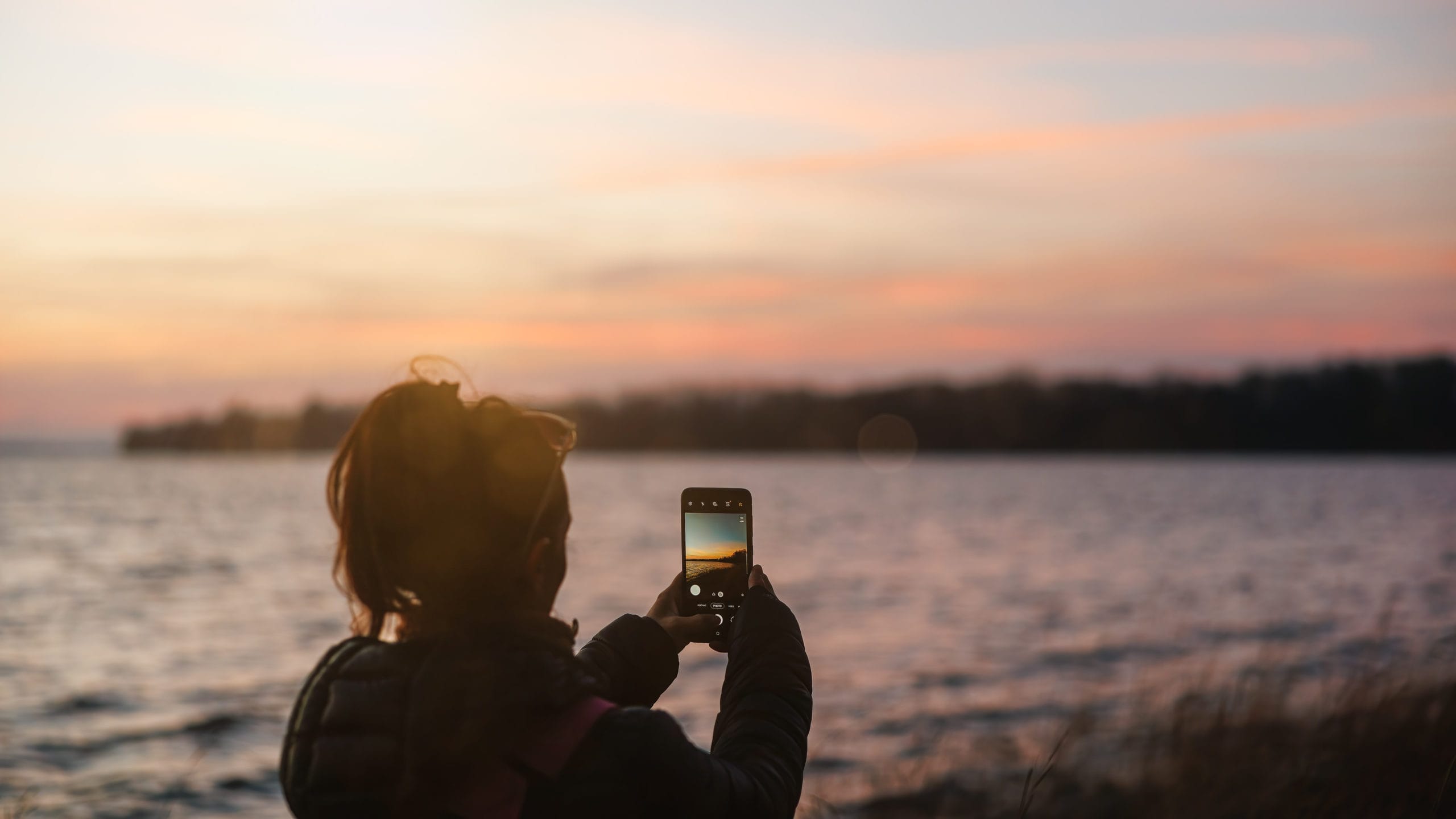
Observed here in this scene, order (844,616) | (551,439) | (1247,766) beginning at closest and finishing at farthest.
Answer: (551,439), (1247,766), (844,616)

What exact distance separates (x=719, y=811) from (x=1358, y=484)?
271 feet

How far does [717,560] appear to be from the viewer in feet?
9.58

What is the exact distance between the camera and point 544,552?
205cm

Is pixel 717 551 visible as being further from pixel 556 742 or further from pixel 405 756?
pixel 405 756

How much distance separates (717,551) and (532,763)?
3.53 feet

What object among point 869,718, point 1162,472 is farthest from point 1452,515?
point 1162,472

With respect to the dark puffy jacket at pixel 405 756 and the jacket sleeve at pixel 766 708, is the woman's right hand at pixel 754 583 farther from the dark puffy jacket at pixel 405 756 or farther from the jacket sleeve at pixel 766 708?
the dark puffy jacket at pixel 405 756

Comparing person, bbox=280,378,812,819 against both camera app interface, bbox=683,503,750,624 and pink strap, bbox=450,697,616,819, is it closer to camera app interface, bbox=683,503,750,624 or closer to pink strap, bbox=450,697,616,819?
pink strap, bbox=450,697,616,819

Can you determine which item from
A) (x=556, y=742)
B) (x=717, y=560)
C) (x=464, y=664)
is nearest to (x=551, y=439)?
(x=464, y=664)

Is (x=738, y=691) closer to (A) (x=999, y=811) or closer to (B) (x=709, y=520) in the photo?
(B) (x=709, y=520)

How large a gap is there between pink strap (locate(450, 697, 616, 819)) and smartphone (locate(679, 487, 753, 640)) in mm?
796

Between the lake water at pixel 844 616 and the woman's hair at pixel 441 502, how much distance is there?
45 cm

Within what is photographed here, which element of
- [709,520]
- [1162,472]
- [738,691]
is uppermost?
[709,520]

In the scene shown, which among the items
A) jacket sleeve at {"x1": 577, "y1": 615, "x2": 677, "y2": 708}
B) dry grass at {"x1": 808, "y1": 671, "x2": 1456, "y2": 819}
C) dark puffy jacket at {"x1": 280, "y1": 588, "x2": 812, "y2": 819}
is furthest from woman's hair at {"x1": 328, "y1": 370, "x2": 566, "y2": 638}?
dry grass at {"x1": 808, "y1": 671, "x2": 1456, "y2": 819}
